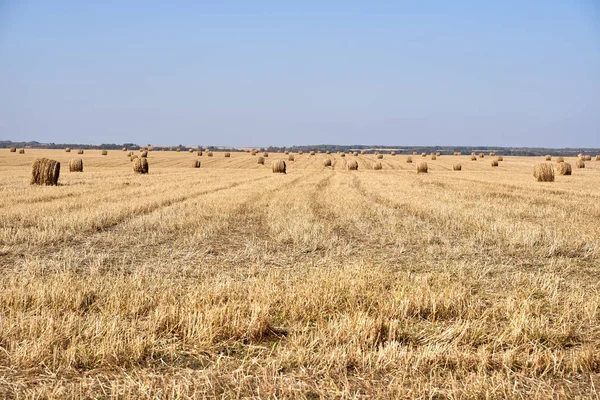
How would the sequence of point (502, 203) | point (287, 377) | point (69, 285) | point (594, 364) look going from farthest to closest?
point (502, 203) < point (69, 285) < point (594, 364) < point (287, 377)

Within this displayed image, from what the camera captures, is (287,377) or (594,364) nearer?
(287,377)

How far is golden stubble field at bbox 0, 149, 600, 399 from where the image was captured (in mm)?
4223

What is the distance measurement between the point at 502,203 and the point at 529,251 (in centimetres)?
924

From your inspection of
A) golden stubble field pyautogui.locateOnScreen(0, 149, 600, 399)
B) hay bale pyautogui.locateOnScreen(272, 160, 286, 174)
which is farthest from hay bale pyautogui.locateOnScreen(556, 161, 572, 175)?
golden stubble field pyautogui.locateOnScreen(0, 149, 600, 399)

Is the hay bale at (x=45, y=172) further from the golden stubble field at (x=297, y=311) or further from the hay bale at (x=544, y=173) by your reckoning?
the hay bale at (x=544, y=173)

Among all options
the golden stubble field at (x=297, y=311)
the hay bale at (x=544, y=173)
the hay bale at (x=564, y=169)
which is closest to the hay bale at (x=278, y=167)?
the hay bale at (x=544, y=173)

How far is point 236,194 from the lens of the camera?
20.9 meters

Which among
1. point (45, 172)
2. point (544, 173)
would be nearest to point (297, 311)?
point (45, 172)

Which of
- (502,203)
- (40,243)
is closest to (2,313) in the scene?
(40,243)

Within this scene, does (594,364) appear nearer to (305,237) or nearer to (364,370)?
(364,370)

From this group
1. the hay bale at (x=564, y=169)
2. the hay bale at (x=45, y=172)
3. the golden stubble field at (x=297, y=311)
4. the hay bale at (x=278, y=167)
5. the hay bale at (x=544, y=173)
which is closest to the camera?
the golden stubble field at (x=297, y=311)

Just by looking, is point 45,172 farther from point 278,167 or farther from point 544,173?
point 544,173

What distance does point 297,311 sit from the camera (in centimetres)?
605

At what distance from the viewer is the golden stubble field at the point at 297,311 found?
166 inches
